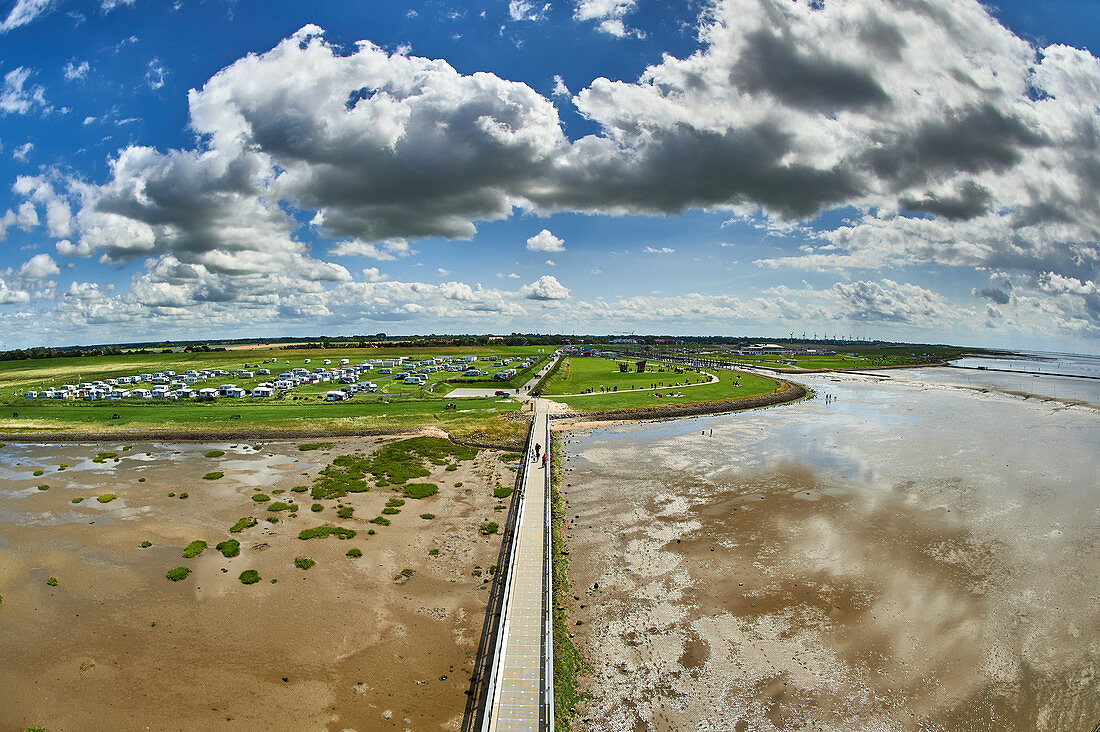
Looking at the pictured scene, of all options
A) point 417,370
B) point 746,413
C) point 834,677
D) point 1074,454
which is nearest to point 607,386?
point 746,413

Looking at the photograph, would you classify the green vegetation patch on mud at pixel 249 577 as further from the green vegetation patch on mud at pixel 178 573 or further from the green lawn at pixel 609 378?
the green lawn at pixel 609 378

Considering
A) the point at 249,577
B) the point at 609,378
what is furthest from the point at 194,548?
the point at 609,378

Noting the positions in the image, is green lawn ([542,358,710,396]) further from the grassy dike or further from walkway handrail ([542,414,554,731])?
walkway handrail ([542,414,554,731])

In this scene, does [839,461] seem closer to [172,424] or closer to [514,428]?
[514,428]

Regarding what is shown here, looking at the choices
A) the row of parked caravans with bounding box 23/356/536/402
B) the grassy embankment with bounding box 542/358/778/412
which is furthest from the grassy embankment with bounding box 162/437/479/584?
the row of parked caravans with bounding box 23/356/536/402

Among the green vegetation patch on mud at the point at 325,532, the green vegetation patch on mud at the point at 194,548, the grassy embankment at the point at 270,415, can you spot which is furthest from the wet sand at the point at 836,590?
the grassy embankment at the point at 270,415

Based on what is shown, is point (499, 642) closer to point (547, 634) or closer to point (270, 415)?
point (547, 634)
